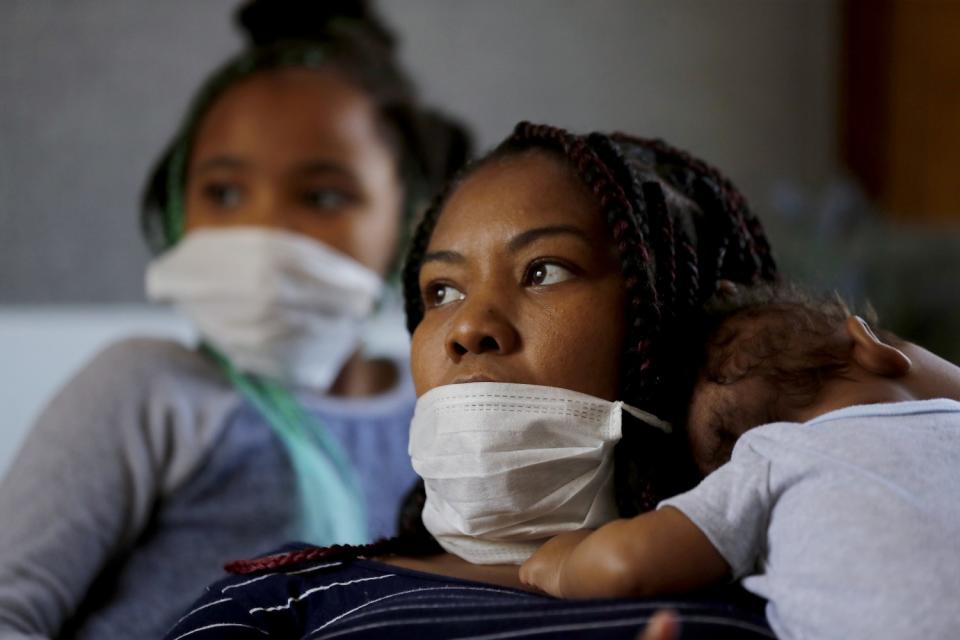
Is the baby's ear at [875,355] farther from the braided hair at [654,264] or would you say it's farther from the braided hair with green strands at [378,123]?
the braided hair with green strands at [378,123]

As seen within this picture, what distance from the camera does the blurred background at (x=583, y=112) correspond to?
2.67m

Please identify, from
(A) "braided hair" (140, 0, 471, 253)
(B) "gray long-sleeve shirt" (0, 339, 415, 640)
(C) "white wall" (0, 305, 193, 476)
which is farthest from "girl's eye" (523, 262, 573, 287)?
(C) "white wall" (0, 305, 193, 476)

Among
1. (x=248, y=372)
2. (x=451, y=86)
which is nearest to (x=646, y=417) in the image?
(x=248, y=372)

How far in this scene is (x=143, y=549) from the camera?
5.29 feet

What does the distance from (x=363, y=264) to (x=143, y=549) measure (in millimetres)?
620

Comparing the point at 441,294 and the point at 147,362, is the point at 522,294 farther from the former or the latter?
the point at 147,362

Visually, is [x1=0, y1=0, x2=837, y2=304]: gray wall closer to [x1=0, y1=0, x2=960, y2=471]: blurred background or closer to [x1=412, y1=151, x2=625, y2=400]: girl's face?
[x1=0, y1=0, x2=960, y2=471]: blurred background

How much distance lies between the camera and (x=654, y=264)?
3.38 feet

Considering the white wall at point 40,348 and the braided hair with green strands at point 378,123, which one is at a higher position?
the braided hair with green strands at point 378,123

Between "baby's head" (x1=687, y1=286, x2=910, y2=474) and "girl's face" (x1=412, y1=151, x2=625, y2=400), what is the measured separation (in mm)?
96

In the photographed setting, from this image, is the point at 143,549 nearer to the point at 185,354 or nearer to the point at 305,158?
the point at 185,354

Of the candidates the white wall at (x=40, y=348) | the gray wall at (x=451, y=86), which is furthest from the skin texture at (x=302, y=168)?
the gray wall at (x=451, y=86)

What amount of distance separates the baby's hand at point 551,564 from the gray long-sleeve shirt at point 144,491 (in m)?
0.72

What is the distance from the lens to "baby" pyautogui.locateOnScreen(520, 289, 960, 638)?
29.3 inches
